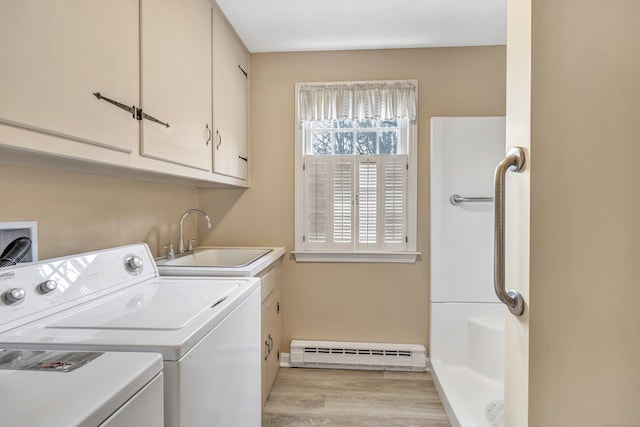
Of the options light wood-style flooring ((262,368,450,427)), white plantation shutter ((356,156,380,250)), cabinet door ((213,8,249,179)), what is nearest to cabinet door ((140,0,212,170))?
cabinet door ((213,8,249,179))

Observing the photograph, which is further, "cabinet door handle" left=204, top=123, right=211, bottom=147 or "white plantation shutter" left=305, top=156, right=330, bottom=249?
"white plantation shutter" left=305, top=156, right=330, bottom=249

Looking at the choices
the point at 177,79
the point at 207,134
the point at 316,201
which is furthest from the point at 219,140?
the point at 316,201

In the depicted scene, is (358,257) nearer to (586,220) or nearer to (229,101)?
(229,101)

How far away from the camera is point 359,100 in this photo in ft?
8.22

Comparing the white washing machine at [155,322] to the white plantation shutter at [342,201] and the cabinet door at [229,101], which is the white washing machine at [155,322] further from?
the white plantation shutter at [342,201]

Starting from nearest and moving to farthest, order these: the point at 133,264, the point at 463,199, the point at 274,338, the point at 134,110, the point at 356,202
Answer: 1. the point at 134,110
2. the point at 133,264
3. the point at 274,338
4. the point at 463,199
5. the point at 356,202

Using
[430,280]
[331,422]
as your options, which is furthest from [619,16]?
[331,422]

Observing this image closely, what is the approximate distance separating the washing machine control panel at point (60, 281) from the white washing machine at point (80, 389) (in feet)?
0.68

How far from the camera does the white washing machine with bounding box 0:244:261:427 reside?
32.6 inches

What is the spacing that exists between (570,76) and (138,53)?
1.37 metres

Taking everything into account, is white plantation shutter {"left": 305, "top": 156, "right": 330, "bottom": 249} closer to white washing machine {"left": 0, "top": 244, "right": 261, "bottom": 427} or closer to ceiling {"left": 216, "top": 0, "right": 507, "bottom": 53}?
ceiling {"left": 216, "top": 0, "right": 507, "bottom": 53}

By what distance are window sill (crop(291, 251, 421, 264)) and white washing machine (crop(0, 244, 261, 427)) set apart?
1108 millimetres

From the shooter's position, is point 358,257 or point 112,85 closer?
point 112,85

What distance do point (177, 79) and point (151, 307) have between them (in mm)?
999
